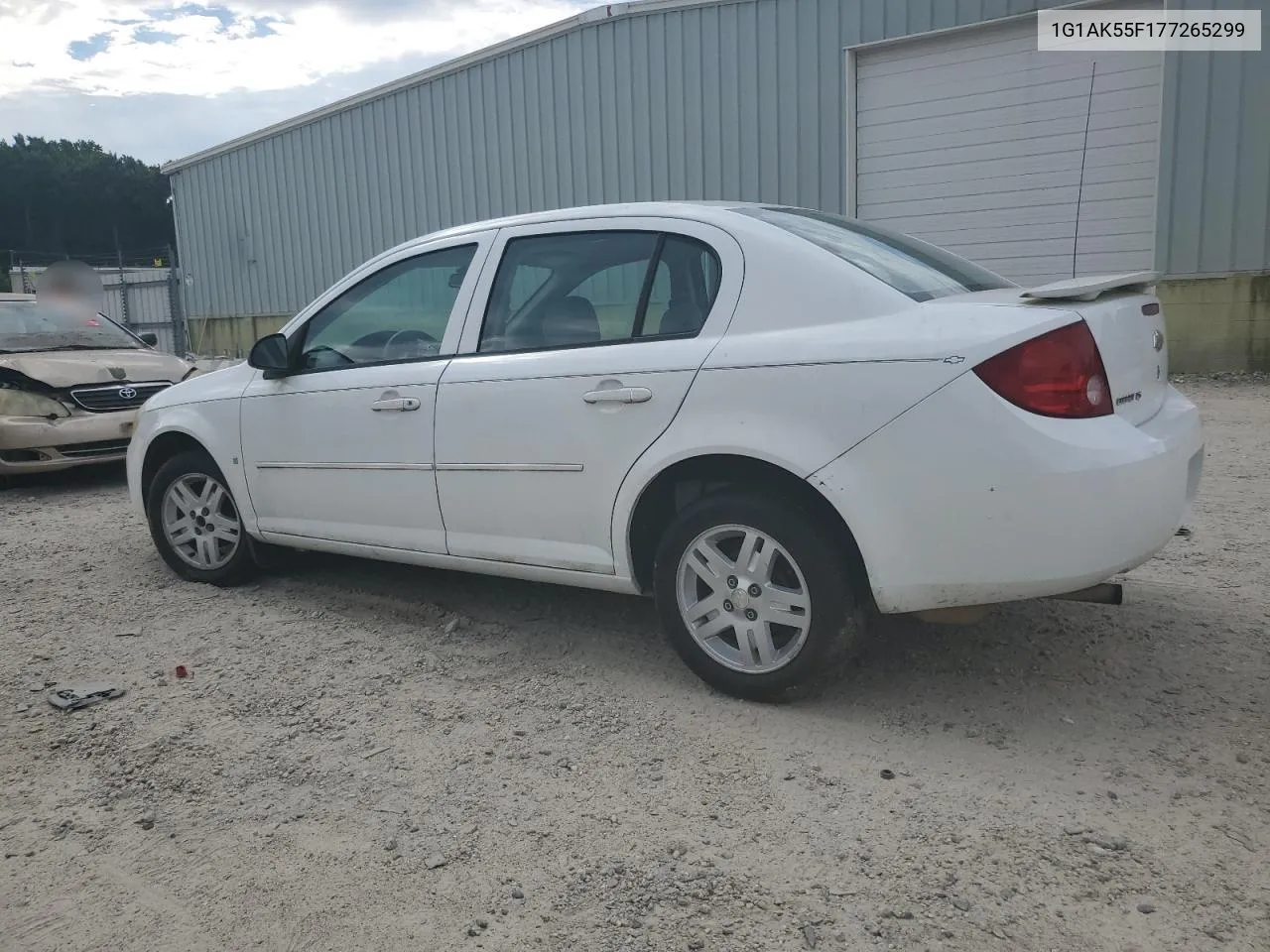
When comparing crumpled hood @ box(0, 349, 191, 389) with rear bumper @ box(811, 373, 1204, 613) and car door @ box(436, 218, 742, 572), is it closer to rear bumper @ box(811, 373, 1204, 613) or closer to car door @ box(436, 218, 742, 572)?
car door @ box(436, 218, 742, 572)

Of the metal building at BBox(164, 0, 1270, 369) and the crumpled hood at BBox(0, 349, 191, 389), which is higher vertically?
the metal building at BBox(164, 0, 1270, 369)

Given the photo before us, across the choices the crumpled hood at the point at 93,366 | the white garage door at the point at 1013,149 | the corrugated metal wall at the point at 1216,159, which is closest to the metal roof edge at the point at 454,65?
the white garage door at the point at 1013,149

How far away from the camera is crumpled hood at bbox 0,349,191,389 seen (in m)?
8.20

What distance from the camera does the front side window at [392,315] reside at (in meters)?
4.26

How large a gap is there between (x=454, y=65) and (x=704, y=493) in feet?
47.1

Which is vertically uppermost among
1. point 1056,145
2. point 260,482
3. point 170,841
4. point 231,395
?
point 1056,145

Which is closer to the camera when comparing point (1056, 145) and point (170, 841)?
point (170, 841)

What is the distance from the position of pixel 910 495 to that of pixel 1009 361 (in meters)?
0.46

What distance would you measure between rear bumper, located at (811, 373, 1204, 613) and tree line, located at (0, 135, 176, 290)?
57.8m

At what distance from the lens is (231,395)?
4965 mm

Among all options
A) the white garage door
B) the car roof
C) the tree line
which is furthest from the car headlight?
the tree line

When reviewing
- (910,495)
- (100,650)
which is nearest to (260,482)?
(100,650)

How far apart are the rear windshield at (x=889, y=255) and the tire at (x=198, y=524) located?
3018 millimetres

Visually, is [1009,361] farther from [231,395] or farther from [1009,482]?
[231,395]
